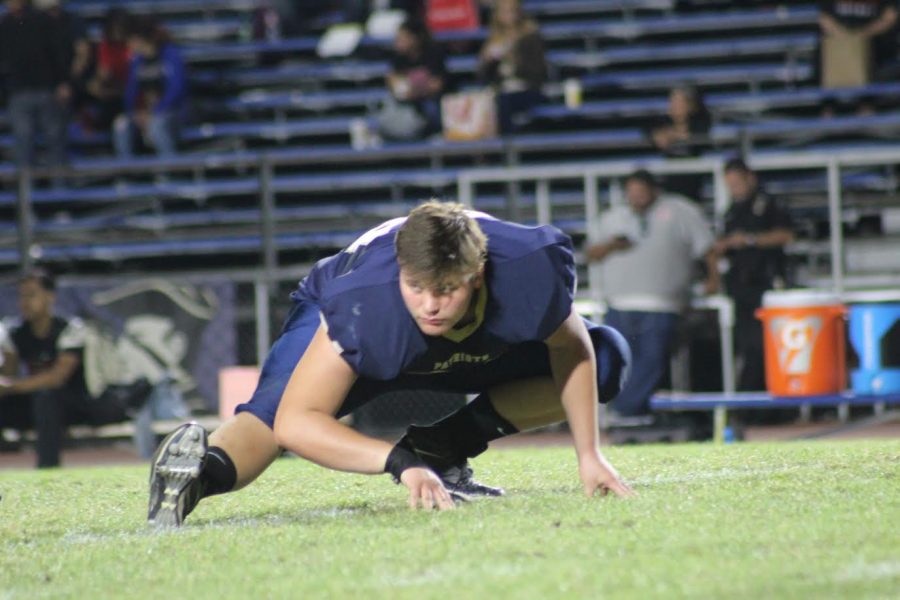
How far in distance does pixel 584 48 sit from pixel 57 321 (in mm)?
6964

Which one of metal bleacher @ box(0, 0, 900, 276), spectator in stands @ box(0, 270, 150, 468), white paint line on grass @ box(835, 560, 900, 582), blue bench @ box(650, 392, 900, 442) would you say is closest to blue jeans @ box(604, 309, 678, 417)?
blue bench @ box(650, 392, 900, 442)

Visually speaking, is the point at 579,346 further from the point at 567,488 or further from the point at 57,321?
the point at 57,321

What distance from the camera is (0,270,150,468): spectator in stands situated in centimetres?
1138

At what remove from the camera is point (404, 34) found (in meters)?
14.8

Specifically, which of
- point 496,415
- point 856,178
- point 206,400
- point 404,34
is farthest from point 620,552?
point 404,34

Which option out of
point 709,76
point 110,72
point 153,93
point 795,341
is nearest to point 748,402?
point 795,341

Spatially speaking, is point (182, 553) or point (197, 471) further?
point (197, 471)

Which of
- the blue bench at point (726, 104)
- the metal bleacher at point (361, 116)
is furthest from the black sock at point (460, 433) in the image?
the blue bench at point (726, 104)

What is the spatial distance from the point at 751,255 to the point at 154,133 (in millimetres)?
6632

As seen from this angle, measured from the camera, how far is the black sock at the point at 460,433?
564 cm

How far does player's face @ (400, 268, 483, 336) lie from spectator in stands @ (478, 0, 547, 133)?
9.95 meters

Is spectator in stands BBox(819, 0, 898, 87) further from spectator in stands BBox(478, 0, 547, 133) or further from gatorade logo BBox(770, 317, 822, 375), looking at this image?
gatorade logo BBox(770, 317, 822, 375)

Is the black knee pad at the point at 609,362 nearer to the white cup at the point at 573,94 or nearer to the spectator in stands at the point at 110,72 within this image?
the white cup at the point at 573,94

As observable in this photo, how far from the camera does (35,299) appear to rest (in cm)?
1138
